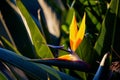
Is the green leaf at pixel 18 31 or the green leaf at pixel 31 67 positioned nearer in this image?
the green leaf at pixel 31 67

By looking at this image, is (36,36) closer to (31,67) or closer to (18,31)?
(18,31)

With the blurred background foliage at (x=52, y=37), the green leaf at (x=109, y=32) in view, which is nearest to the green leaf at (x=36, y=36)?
the blurred background foliage at (x=52, y=37)

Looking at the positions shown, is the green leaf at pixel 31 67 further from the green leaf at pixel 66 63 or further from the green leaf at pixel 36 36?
the green leaf at pixel 36 36

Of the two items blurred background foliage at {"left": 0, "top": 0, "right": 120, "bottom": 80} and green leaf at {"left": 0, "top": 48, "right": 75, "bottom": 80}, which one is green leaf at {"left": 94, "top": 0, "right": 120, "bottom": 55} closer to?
blurred background foliage at {"left": 0, "top": 0, "right": 120, "bottom": 80}

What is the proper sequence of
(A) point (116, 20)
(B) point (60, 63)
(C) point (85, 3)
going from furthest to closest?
(C) point (85, 3) < (A) point (116, 20) < (B) point (60, 63)

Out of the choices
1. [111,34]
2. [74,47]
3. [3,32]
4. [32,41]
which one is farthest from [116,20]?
[3,32]

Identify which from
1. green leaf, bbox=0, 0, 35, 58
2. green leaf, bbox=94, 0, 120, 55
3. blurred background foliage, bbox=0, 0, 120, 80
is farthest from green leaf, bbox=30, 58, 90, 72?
green leaf, bbox=0, 0, 35, 58

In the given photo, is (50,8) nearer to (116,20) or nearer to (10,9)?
(10,9)

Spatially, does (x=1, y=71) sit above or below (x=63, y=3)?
below
